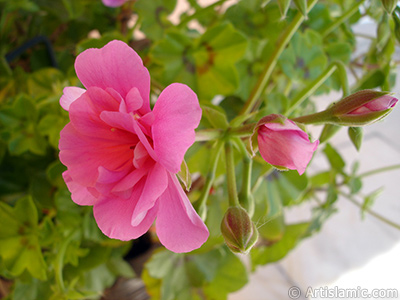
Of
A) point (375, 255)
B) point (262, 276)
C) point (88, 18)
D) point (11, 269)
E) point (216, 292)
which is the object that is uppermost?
point (88, 18)

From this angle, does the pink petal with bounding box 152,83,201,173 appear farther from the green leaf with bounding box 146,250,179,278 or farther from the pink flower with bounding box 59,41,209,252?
the green leaf with bounding box 146,250,179,278

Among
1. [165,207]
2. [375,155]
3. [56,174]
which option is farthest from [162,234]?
[375,155]

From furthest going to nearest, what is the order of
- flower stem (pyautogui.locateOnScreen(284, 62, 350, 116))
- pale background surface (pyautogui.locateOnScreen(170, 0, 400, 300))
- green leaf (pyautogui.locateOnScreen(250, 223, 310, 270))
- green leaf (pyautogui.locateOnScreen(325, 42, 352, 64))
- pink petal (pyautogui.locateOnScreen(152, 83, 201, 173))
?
1. pale background surface (pyautogui.locateOnScreen(170, 0, 400, 300))
2. green leaf (pyautogui.locateOnScreen(250, 223, 310, 270))
3. green leaf (pyautogui.locateOnScreen(325, 42, 352, 64))
4. flower stem (pyautogui.locateOnScreen(284, 62, 350, 116))
5. pink petal (pyautogui.locateOnScreen(152, 83, 201, 173))

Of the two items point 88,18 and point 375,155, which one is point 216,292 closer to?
point 88,18

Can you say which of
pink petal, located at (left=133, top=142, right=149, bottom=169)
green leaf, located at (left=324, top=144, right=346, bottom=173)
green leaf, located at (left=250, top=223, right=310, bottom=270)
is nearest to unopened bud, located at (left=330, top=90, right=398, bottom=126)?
pink petal, located at (left=133, top=142, right=149, bottom=169)

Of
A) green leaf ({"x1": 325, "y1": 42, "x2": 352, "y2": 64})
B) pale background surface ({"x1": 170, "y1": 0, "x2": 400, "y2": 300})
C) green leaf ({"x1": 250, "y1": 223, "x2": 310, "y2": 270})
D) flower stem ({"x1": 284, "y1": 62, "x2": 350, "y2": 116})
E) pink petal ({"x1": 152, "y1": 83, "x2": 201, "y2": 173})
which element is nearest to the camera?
pink petal ({"x1": 152, "y1": 83, "x2": 201, "y2": 173})

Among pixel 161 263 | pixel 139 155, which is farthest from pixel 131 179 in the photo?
pixel 161 263
